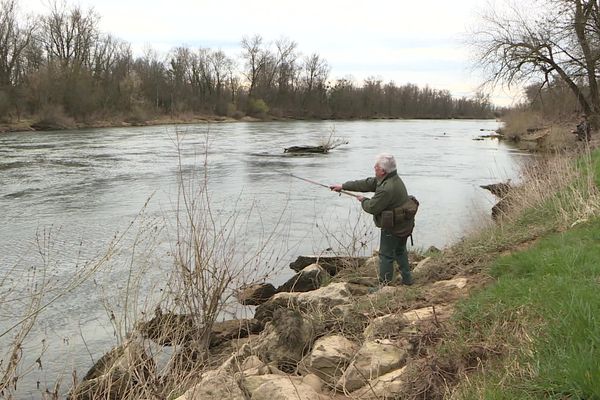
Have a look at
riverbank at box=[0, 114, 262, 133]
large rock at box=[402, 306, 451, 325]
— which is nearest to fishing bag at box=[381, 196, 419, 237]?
large rock at box=[402, 306, 451, 325]

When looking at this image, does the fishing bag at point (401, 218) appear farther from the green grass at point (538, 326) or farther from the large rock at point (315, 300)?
the green grass at point (538, 326)

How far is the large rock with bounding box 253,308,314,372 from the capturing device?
4750 mm

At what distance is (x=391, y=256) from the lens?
6.54 meters

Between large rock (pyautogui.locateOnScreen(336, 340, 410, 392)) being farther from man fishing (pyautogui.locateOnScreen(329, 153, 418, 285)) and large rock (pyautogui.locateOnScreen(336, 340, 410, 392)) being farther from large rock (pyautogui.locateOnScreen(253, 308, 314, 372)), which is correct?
man fishing (pyautogui.locateOnScreen(329, 153, 418, 285))

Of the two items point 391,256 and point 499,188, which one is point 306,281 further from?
point 499,188

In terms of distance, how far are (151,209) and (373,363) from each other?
9.98 m

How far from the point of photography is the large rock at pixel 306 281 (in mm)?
7991

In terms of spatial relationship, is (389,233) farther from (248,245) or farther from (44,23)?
(44,23)

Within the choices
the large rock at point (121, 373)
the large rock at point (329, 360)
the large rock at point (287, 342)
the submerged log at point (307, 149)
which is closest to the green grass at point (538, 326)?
the large rock at point (329, 360)

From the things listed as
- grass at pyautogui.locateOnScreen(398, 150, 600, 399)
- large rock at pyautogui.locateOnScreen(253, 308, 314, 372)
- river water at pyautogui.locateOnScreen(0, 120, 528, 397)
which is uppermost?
grass at pyautogui.locateOnScreen(398, 150, 600, 399)

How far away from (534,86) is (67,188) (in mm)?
20709

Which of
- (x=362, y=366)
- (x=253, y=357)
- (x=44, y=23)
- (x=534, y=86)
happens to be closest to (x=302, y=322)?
(x=253, y=357)

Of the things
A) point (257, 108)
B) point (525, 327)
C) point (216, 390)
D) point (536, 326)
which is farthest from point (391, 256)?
point (257, 108)

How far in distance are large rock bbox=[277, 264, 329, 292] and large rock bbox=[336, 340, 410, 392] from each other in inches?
146
